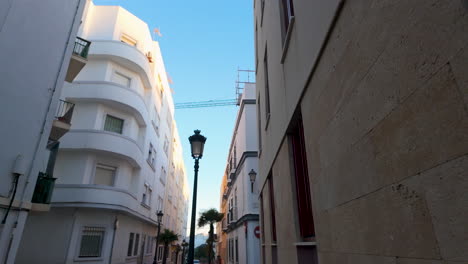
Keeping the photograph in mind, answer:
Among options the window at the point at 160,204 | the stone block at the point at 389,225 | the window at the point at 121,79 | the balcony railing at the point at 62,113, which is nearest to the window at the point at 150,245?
the window at the point at 160,204

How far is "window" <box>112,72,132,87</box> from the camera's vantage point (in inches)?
710

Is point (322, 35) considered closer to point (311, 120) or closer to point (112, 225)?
point (311, 120)

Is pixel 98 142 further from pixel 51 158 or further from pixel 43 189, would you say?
pixel 43 189

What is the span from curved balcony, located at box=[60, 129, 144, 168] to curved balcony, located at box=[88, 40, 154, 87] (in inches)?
196

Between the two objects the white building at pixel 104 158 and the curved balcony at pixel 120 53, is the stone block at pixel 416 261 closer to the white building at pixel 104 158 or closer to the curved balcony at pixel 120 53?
the white building at pixel 104 158

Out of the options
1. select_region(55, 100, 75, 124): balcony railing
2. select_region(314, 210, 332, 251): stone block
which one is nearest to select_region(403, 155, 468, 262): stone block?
select_region(314, 210, 332, 251): stone block

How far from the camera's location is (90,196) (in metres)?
15.1

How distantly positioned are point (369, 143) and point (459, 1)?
3.51ft

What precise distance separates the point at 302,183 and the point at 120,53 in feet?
54.9

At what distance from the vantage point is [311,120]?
369cm

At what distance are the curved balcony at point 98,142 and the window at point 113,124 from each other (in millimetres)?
984

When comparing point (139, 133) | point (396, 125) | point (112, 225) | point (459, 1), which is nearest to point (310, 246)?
point (396, 125)

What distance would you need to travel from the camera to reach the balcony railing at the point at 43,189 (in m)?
10.5

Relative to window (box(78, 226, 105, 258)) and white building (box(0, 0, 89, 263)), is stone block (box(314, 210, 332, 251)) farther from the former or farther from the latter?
window (box(78, 226, 105, 258))
